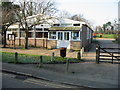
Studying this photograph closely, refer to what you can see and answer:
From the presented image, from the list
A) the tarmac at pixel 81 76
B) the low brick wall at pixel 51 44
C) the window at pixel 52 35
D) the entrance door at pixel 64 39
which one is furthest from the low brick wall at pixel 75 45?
the tarmac at pixel 81 76

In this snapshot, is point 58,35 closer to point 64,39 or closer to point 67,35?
point 64,39

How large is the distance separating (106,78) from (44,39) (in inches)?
549

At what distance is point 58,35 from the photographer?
1839 cm

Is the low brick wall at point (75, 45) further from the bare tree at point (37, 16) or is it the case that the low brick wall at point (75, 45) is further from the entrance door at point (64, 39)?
the bare tree at point (37, 16)

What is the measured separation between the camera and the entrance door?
58.9 feet

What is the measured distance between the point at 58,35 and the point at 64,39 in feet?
3.35

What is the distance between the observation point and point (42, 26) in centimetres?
2006

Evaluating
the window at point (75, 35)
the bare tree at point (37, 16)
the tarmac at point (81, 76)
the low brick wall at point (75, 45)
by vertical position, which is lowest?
the tarmac at point (81, 76)

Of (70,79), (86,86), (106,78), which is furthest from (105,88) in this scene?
(70,79)

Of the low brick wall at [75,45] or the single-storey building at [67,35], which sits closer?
the low brick wall at [75,45]

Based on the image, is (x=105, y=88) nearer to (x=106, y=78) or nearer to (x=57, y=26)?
(x=106, y=78)

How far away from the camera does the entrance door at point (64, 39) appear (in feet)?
58.9

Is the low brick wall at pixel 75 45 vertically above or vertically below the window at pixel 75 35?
below

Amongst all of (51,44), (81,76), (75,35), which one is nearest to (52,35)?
(51,44)
